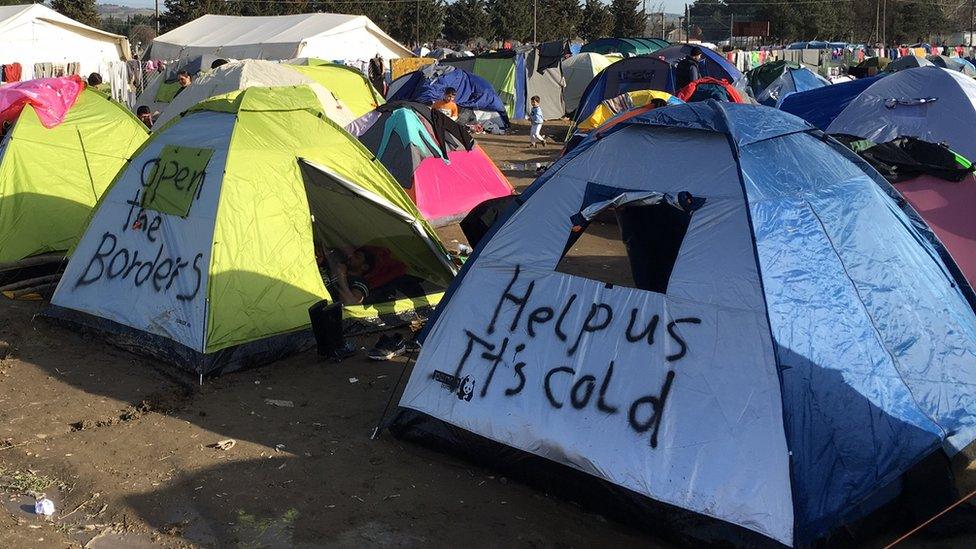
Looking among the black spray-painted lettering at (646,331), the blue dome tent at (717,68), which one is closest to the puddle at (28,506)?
the black spray-painted lettering at (646,331)

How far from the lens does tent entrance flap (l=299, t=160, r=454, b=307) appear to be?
27.8 feet

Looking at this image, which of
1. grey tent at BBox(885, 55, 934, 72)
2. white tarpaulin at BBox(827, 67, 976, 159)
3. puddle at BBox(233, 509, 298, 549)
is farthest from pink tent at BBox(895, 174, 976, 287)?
grey tent at BBox(885, 55, 934, 72)

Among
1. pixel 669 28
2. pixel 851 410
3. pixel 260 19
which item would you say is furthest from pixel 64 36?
pixel 669 28

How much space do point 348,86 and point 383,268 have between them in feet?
30.3

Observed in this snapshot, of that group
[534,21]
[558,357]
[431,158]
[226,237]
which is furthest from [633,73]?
[534,21]

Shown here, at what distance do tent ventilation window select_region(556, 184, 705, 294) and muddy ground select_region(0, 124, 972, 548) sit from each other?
5.11 feet

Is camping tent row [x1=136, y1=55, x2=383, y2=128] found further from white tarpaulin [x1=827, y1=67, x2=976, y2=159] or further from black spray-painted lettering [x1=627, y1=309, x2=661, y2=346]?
black spray-painted lettering [x1=627, y1=309, x2=661, y2=346]

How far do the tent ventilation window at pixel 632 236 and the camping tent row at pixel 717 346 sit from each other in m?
0.03

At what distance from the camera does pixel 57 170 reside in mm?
10047

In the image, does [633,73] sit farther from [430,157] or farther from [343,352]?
[343,352]

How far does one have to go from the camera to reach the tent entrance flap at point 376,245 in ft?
27.8

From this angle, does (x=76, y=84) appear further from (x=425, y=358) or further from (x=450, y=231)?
(x=425, y=358)

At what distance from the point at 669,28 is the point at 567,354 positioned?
74589 mm

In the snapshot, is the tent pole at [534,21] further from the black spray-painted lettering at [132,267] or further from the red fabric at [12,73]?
the black spray-painted lettering at [132,267]
